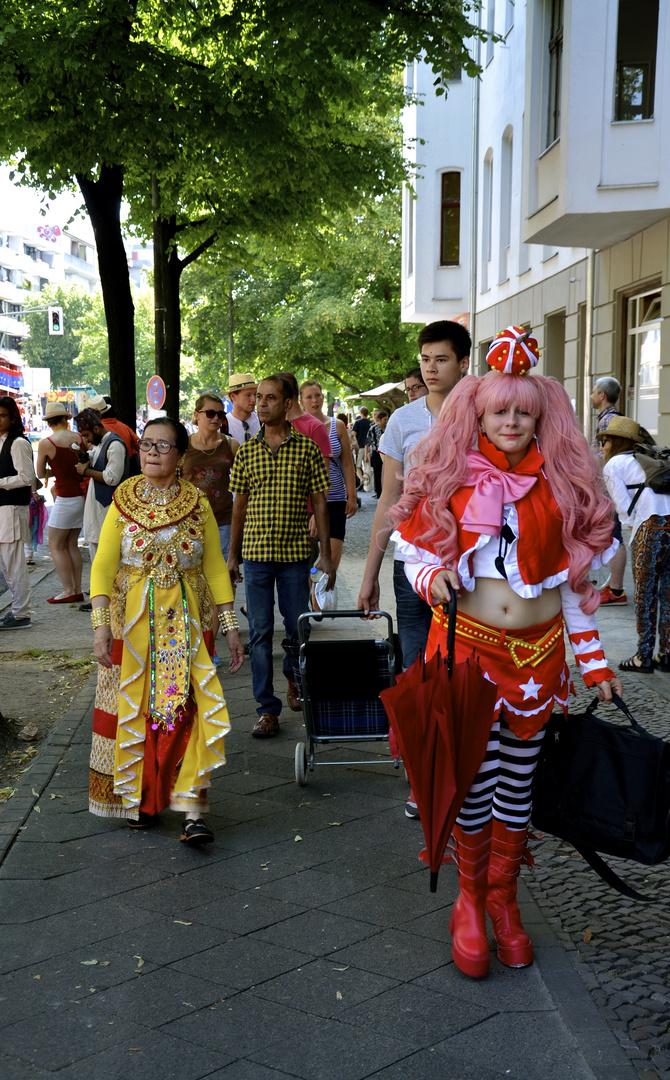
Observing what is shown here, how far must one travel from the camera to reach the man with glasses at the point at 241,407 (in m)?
10.8

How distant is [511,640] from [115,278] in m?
10.3

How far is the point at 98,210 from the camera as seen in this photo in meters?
13.1

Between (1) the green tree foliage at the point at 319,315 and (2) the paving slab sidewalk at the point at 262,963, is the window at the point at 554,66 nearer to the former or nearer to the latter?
(2) the paving slab sidewalk at the point at 262,963

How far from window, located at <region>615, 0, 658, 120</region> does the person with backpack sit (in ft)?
25.2

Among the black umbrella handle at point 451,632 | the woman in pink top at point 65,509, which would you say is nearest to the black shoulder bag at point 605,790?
the black umbrella handle at point 451,632

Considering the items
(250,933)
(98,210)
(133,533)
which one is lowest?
(250,933)

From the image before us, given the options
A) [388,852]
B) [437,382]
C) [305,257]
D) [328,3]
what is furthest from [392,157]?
[388,852]

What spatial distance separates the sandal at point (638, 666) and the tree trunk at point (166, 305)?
986 centimetres

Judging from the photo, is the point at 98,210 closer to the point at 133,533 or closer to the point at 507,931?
the point at 133,533

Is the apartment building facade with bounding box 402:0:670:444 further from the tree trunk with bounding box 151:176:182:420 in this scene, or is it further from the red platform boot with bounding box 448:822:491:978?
the red platform boot with bounding box 448:822:491:978

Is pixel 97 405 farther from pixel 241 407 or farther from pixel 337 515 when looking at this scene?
pixel 337 515

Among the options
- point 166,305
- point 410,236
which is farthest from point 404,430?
point 410,236

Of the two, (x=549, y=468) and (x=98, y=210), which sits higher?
(x=98, y=210)

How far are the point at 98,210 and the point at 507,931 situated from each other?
37.1ft
